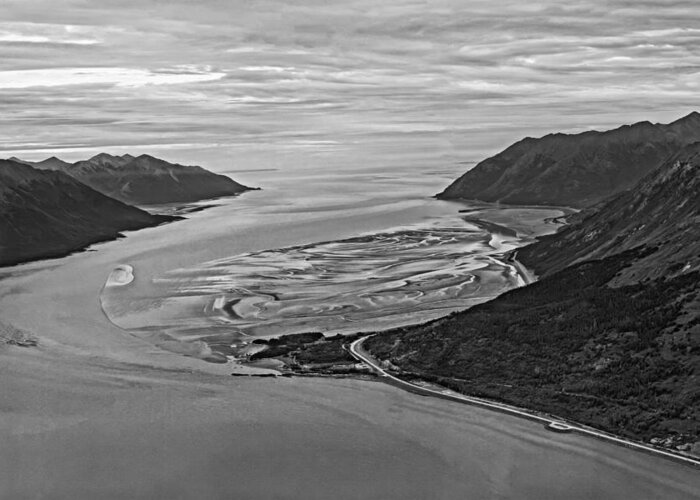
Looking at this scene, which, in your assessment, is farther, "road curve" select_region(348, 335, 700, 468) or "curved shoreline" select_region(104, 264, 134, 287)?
"curved shoreline" select_region(104, 264, 134, 287)

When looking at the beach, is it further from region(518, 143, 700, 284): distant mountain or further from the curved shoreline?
the curved shoreline

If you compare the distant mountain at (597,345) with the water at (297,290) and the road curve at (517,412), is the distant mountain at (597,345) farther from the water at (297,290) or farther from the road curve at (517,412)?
the water at (297,290)

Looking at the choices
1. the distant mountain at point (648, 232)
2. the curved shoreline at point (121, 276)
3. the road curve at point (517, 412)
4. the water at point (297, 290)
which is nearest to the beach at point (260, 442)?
the road curve at point (517, 412)

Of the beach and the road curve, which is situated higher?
the road curve

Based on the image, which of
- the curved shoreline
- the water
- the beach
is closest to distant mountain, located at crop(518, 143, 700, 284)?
the water

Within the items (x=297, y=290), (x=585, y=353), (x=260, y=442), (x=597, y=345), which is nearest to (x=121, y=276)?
(x=297, y=290)
